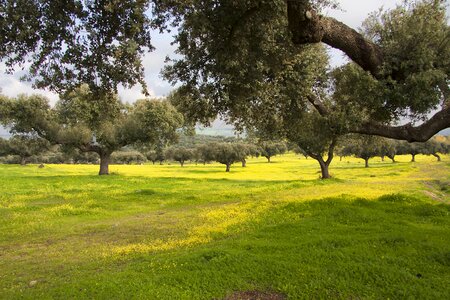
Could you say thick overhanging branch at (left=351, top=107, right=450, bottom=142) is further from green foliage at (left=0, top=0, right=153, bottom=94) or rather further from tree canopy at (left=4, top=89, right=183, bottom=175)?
tree canopy at (left=4, top=89, right=183, bottom=175)

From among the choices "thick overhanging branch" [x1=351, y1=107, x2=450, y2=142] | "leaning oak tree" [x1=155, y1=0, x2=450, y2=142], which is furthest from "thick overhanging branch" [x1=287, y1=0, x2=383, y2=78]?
"thick overhanging branch" [x1=351, y1=107, x2=450, y2=142]

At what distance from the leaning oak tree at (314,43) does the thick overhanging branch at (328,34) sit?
0.02 metres

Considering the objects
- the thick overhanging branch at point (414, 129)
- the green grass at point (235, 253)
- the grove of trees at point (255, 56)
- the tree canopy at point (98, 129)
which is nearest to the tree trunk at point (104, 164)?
the tree canopy at point (98, 129)

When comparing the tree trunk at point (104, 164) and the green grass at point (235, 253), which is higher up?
the tree trunk at point (104, 164)

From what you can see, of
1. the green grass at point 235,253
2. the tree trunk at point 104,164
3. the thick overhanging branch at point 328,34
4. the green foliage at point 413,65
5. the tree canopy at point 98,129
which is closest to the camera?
the green grass at point 235,253

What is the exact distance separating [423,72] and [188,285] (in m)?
8.86

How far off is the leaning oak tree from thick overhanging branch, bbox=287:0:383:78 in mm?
23

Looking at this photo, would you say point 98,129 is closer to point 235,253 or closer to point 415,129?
point 415,129

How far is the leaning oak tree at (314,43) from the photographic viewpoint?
9.12 m

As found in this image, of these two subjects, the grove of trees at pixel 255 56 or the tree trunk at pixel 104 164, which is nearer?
the grove of trees at pixel 255 56

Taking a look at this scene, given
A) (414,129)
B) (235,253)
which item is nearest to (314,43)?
(414,129)

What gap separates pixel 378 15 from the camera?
47.5 ft

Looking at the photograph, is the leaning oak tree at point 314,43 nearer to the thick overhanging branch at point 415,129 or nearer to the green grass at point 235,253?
the thick overhanging branch at point 415,129

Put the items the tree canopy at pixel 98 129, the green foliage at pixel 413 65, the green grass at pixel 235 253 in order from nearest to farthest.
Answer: the green grass at pixel 235 253, the green foliage at pixel 413 65, the tree canopy at pixel 98 129
